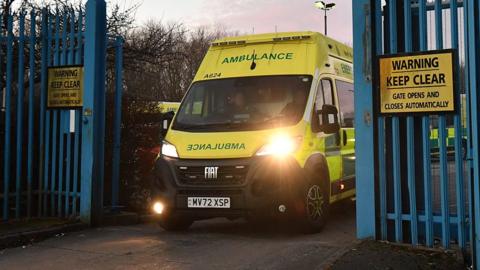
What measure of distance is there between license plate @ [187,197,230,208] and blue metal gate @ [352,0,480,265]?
181cm

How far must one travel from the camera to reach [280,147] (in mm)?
7078

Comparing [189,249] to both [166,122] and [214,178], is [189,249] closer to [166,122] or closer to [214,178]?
[214,178]

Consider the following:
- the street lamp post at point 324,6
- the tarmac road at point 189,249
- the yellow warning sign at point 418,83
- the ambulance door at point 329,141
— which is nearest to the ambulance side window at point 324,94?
the ambulance door at point 329,141

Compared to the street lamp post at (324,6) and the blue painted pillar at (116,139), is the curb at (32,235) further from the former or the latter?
the street lamp post at (324,6)

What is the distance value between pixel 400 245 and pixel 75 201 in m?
4.78

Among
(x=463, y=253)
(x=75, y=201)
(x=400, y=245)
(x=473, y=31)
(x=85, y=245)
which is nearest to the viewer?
(x=473, y=31)

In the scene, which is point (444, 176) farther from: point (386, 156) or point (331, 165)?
point (331, 165)

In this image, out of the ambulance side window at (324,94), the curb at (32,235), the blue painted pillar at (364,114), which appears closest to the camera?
the blue painted pillar at (364,114)

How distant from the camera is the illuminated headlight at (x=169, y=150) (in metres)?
7.43

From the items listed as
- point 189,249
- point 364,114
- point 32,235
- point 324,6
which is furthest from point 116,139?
point 324,6

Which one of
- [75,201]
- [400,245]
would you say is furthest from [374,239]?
[75,201]

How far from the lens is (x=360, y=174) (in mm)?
5863

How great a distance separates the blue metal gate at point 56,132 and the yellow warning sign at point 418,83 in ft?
14.0

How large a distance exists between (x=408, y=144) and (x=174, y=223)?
359 cm
